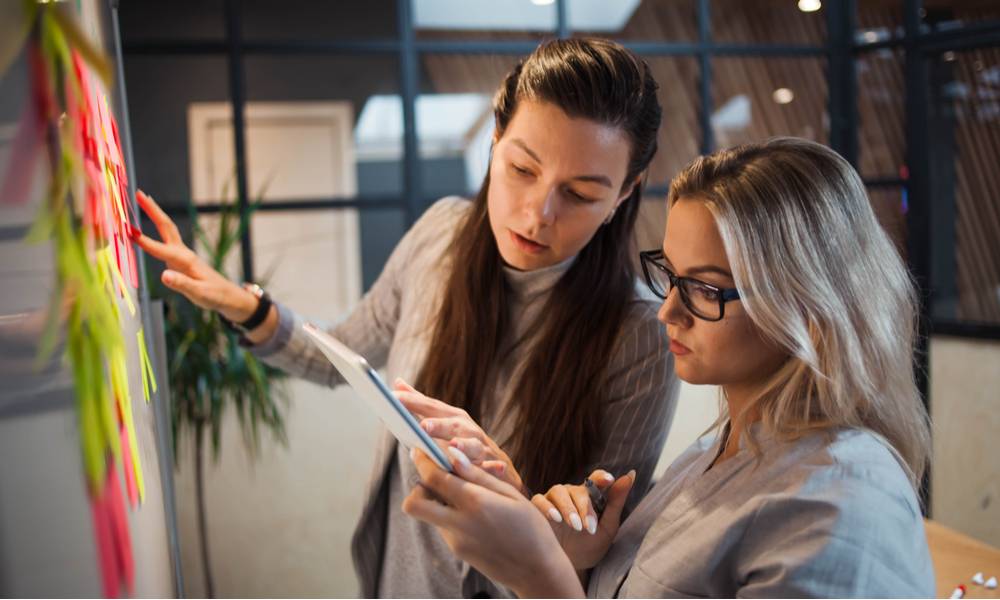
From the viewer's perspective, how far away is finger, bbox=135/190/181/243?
1466mm

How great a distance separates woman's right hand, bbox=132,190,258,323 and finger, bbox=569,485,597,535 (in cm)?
75

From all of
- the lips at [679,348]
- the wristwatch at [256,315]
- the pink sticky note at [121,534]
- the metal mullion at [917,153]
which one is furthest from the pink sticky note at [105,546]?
the metal mullion at [917,153]

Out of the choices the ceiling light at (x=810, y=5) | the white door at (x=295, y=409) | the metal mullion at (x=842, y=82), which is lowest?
the white door at (x=295, y=409)

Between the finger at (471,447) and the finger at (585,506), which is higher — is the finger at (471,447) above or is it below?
above

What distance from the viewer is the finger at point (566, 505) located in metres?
1.03

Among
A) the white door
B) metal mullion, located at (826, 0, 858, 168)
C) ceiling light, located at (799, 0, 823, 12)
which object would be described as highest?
ceiling light, located at (799, 0, 823, 12)

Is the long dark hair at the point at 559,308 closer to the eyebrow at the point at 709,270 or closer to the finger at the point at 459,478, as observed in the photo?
the eyebrow at the point at 709,270

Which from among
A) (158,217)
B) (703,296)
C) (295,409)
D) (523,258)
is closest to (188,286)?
(158,217)

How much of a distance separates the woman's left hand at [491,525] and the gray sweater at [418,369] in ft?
1.40

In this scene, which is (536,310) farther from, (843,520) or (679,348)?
(843,520)

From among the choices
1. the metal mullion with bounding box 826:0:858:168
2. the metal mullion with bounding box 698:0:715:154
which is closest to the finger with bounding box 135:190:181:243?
the metal mullion with bounding box 698:0:715:154

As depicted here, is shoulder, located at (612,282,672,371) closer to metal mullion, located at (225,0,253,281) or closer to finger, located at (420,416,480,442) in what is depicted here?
finger, located at (420,416,480,442)

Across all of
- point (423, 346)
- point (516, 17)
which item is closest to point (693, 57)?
point (516, 17)

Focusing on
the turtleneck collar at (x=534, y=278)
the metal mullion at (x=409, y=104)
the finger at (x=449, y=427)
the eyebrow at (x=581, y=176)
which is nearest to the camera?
the finger at (x=449, y=427)
